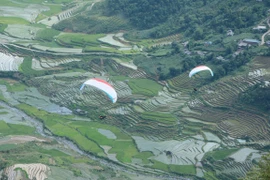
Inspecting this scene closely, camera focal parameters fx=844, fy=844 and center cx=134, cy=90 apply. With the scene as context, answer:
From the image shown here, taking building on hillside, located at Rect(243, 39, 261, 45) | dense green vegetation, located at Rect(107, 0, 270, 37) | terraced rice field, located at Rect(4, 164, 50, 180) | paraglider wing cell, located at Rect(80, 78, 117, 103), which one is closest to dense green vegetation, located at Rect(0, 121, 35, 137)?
paraglider wing cell, located at Rect(80, 78, 117, 103)

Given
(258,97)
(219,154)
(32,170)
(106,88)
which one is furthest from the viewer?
(258,97)

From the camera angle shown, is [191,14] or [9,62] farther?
[191,14]

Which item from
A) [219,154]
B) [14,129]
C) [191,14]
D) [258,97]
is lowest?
[219,154]

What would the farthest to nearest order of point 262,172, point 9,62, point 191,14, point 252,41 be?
point 191,14 < point 9,62 < point 252,41 < point 262,172

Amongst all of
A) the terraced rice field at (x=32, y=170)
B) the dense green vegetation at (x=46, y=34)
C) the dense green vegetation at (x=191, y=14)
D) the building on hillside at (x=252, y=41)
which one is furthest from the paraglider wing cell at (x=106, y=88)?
the dense green vegetation at (x=46, y=34)

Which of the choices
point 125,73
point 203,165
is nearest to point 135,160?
point 203,165

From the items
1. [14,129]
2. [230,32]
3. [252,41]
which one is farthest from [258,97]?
[14,129]

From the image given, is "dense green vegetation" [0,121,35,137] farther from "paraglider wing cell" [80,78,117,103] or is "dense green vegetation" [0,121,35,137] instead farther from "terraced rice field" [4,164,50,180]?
"terraced rice field" [4,164,50,180]

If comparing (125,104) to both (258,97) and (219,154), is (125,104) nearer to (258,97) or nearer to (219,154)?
(258,97)
